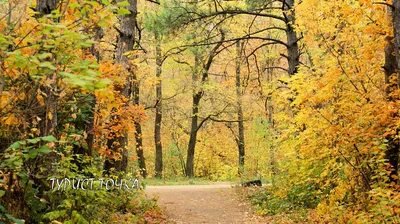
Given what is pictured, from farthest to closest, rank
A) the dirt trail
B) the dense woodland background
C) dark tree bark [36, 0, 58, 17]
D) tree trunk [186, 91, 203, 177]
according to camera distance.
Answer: tree trunk [186, 91, 203, 177], the dirt trail, dark tree bark [36, 0, 58, 17], the dense woodland background

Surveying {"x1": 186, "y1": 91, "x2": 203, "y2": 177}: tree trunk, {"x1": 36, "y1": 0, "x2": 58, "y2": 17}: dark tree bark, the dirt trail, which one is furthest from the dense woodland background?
{"x1": 186, "y1": 91, "x2": 203, "y2": 177}: tree trunk

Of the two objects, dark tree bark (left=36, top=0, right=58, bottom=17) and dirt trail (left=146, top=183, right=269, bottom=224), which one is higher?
dark tree bark (left=36, top=0, right=58, bottom=17)

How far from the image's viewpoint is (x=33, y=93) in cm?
375

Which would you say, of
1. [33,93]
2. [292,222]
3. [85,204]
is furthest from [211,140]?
[33,93]

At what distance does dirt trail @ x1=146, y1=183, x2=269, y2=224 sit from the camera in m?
8.99

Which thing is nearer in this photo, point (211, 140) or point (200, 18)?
point (200, 18)

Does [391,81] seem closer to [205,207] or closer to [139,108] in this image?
[139,108]

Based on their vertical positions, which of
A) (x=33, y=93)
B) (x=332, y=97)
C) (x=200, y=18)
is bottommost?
(x=33, y=93)

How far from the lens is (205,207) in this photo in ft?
35.6

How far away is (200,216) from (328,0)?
5.79 metres

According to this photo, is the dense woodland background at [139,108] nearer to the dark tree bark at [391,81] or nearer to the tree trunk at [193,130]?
the dark tree bark at [391,81]

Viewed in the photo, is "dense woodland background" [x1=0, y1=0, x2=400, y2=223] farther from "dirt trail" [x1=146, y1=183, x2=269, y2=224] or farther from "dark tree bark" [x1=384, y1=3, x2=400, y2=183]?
"dirt trail" [x1=146, y1=183, x2=269, y2=224]

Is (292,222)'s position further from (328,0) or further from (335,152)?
(328,0)

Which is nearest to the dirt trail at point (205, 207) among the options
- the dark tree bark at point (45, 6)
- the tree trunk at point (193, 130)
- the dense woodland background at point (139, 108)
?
the dense woodland background at point (139, 108)
